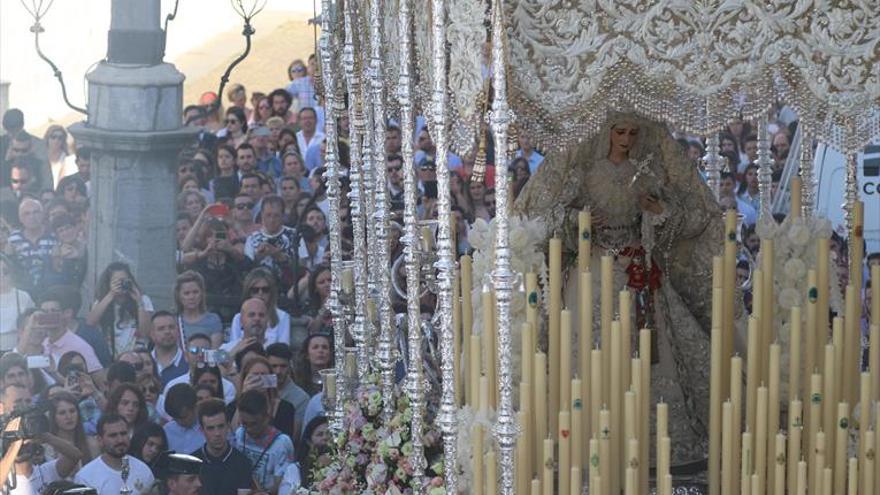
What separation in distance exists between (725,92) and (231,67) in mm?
7500

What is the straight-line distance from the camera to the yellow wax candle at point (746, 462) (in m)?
7.14

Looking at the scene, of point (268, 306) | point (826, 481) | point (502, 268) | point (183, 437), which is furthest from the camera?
point (268, 306)

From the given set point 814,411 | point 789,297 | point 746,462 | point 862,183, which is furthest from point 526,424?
point 862,183

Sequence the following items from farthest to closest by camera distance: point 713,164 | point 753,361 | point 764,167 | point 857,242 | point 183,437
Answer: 1. point 183,437
2. point 713,164
3. point 764,167
4. point 857,242
5. point 753,361

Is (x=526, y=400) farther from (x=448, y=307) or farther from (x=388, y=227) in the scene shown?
(x=388, y=227)

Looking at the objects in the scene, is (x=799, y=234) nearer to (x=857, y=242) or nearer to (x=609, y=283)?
(x=857, y=242)

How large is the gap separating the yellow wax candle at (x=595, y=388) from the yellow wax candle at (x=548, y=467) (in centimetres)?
18

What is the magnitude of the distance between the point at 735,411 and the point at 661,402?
31 cm

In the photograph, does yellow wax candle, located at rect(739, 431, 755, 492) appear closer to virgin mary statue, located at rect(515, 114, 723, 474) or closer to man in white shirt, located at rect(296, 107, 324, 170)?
virgin mary statue, located at rect(515, 114, 723, 474)

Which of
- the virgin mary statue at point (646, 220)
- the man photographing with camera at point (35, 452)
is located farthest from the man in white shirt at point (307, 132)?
the virgin mary statue at point (646, 220)

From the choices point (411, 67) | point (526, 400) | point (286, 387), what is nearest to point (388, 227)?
point (411, 67)

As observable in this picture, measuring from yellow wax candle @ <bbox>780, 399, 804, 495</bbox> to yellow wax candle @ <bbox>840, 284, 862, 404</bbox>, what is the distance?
0.50 meters

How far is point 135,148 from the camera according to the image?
1245cm

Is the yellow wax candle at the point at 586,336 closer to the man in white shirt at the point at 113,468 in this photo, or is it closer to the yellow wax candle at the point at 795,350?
the yellow wax candle at the point at 795,350
